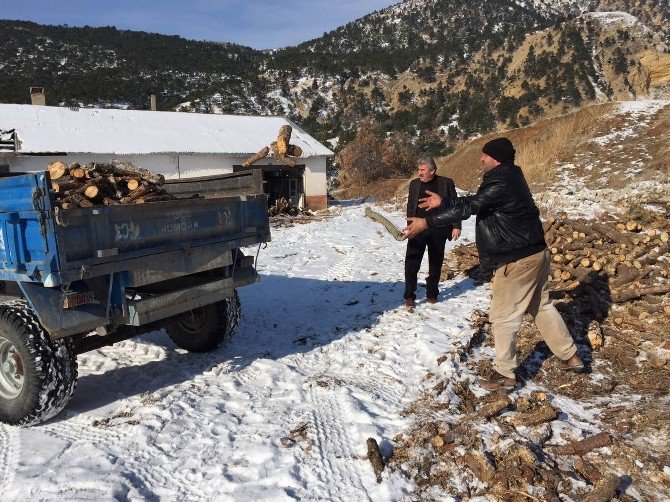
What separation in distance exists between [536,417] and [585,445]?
1.26ft

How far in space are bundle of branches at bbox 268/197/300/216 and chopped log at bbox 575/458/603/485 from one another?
17.5m

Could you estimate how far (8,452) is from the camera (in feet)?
11.1

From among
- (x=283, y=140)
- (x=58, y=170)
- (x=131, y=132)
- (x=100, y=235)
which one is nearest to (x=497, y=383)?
(x=100, y=235)

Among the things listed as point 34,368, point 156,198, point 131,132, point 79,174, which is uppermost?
point 131,132

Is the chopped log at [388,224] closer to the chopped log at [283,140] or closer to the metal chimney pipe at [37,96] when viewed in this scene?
the chopped log at [283,140]

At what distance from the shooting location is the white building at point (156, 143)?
18172 millimetres

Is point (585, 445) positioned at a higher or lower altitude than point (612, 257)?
lower

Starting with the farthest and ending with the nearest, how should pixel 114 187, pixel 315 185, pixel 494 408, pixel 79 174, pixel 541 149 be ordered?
pixel 315 185 → pixel 541 149 → pixel 114 187 → pixel 79 174 → pixel 494 408

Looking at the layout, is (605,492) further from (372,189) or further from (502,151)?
(372,189)

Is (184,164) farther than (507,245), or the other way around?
(184,164)

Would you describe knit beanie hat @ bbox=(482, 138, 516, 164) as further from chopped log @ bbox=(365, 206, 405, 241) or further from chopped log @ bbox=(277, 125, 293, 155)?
chopped log @ bbox=(365, 206, 405, 241)

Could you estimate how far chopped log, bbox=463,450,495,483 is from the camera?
3.05 m

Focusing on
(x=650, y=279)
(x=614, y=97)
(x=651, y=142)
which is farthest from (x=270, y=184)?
(x=614, y=97)

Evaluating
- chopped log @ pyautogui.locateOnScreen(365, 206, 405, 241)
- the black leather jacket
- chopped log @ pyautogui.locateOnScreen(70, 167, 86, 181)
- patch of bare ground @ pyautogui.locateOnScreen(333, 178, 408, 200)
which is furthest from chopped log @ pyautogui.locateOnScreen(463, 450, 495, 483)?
patch of bare ground @ pyautogui.locateOnScreen(333, 178, 408, 200)
